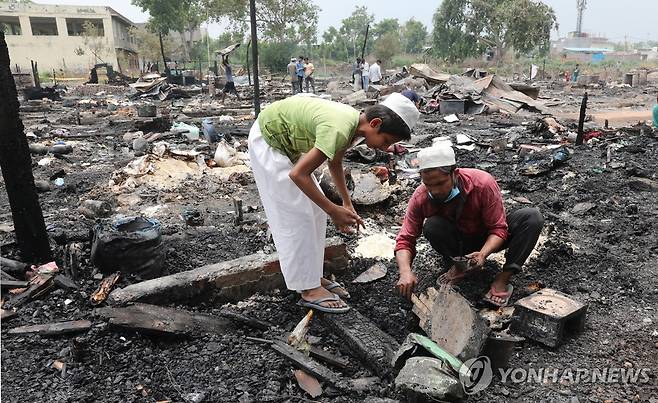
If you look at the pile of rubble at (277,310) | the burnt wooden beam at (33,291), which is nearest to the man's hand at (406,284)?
the pile of rubble at (277,310)

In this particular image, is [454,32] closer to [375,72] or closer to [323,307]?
[375,72]

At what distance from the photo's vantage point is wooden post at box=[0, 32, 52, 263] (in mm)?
3115

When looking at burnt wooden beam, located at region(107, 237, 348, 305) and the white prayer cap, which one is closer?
the white prayer cap

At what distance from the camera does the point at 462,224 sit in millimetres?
3098

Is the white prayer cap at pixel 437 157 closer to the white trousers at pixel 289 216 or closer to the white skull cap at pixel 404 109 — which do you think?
the white skull cap at pixel 404 109

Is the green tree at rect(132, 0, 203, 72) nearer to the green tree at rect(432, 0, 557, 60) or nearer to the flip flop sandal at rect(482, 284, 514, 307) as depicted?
the green tree at rect(432, 0, 557, 60)

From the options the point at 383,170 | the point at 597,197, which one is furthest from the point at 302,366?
the point at 597,197

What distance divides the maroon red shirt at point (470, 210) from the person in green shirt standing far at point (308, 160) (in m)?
0.45

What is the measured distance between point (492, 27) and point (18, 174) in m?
39.7

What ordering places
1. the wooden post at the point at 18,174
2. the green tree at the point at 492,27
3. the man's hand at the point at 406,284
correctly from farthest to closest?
the green tree at the point at 492,27 → the wooden post at the point at 18,174 → the man's hand at the point at 406,284

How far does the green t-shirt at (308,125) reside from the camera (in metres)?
2.40

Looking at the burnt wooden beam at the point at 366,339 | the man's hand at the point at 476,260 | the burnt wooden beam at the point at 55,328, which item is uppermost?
the man's hand at the point at 476,260

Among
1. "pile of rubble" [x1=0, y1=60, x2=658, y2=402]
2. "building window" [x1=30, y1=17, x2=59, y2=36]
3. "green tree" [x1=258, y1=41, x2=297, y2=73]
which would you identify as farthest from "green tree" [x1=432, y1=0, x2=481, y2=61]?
"pile of rubble" [x1=0, y1=60, x2=658, y2=402]

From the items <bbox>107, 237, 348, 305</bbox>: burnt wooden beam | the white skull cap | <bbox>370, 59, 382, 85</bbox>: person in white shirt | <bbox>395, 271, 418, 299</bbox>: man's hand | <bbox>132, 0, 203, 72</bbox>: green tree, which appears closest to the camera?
the white skull cap
